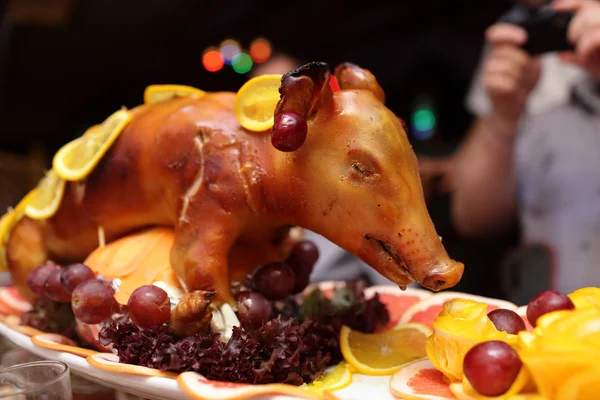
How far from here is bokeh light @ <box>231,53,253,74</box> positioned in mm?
3435

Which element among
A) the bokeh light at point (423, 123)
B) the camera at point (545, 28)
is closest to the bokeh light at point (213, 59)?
the bokeh light at point (423, 123)

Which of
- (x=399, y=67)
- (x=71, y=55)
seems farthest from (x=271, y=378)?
(x=71, y=55)

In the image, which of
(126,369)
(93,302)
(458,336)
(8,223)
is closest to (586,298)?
(458,336)

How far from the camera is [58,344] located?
130 cm

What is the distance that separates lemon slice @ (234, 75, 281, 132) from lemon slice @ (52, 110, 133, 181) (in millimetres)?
359

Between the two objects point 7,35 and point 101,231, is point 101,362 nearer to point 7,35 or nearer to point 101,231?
point 101,231

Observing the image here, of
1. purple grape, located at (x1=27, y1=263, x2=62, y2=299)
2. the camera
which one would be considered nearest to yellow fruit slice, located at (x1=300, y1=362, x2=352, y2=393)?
purple grape, located at (x1=27, y1=263, x2=62, y2=299)

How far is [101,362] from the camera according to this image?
3.67 ft

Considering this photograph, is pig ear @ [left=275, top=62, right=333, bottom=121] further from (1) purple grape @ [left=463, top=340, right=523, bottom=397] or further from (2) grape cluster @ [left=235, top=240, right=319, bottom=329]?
(1) purple grape @ [left=463, top=340, right=523, bottom=397]

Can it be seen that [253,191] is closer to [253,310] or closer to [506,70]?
[253,310]

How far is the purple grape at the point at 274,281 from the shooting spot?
132cm

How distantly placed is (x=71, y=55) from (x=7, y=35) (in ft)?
3.22

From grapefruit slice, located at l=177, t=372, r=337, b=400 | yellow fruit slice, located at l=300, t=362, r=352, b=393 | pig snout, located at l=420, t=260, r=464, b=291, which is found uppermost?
pig snout, located at l=420, t=260, r=464, b=291

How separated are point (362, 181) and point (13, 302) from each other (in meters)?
1.26
